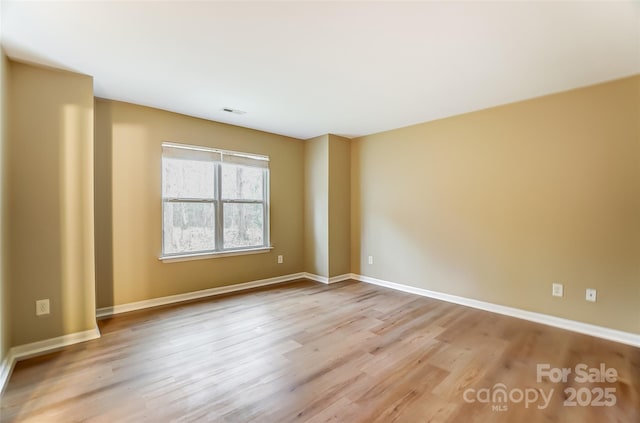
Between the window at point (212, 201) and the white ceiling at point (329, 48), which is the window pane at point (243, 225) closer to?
the window at point (212, 201)

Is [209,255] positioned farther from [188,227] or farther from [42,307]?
[42,307]

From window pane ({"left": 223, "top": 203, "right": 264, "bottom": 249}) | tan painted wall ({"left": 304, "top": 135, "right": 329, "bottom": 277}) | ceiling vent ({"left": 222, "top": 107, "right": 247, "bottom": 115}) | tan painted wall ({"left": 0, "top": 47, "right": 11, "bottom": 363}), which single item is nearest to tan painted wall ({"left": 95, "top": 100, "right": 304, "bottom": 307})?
window pane ({"left": 223, "top": 203, "right": 264, "bottom": 249})

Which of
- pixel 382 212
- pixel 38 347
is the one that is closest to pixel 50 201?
pixel 38 347

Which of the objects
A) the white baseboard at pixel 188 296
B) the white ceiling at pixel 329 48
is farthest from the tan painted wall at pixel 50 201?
the white baseboard at pixel 188 296

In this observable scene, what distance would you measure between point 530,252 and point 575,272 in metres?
0.39

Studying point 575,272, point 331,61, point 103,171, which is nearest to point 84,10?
point 331,61

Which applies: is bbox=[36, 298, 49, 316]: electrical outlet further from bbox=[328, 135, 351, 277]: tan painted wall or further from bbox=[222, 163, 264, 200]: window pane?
bbox=[328, 135, 351, 277]: tan painted wall

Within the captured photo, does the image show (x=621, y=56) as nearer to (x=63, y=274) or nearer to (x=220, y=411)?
(x=220, y=411)

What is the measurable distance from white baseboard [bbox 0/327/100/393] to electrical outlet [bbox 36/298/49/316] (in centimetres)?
23

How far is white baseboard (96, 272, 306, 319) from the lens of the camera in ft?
10.4

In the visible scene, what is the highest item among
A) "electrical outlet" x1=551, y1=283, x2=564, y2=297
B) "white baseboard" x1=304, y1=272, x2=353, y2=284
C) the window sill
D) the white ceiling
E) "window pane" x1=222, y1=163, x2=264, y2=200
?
the white ceiling

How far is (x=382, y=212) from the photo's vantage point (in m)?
4.43

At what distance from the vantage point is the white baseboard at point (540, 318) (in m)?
2.56

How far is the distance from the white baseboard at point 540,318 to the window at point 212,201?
243 cm
